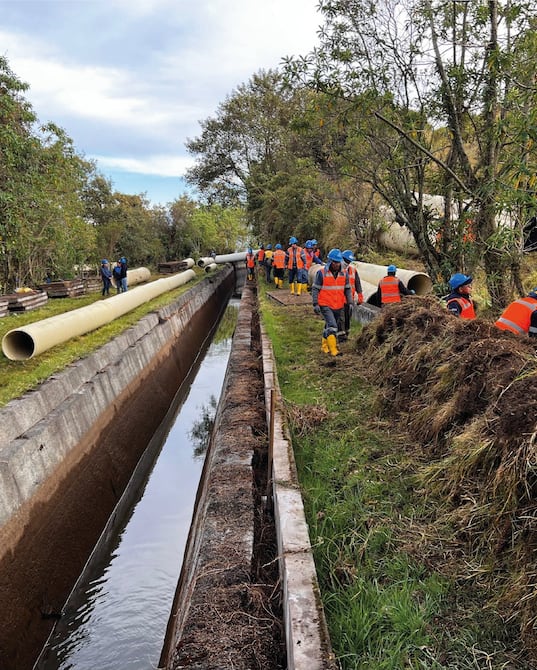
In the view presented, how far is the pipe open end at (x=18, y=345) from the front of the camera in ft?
26.4

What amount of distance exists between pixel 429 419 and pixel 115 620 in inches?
155

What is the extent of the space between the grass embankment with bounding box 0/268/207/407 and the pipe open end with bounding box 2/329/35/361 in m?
0.17

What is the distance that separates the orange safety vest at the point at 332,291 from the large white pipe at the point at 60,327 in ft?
16.2

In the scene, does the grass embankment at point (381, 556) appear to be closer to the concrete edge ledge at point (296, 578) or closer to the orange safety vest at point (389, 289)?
the concrete edge ledge at point (296, 578)

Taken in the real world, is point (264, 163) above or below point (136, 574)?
above

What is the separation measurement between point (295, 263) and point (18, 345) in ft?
28.5

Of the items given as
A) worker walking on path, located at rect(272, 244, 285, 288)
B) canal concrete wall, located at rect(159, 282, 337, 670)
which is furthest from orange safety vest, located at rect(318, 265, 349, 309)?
worker walking on path, located at rect(272, 244, 285, 288)

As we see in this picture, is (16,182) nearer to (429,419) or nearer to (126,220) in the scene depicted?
(429,419)

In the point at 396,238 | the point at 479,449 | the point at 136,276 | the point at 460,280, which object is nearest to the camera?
the point at 479,449

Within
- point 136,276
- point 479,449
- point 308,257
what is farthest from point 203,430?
point 136,276

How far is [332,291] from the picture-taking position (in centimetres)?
775

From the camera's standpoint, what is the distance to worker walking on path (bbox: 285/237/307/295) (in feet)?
47.9

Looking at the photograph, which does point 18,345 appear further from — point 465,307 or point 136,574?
point 465,307

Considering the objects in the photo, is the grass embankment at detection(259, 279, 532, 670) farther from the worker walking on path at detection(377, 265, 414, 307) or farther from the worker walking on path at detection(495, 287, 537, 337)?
the worker walking on path at detection(377, 265, 414, 307)
